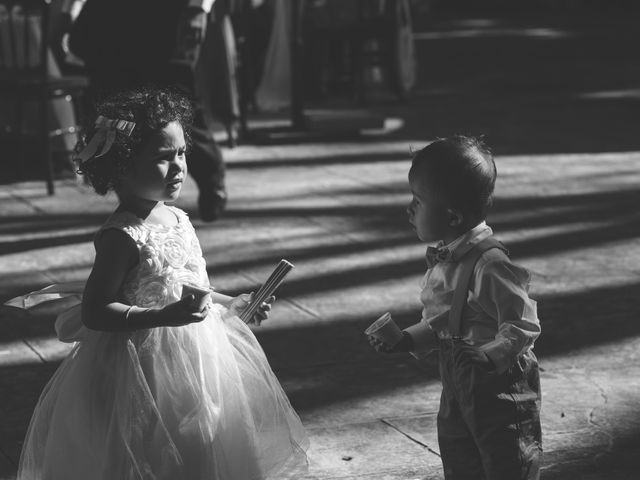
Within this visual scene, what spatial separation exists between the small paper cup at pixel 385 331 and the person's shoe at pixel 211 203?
3815mm

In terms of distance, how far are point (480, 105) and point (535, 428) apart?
29.8ft

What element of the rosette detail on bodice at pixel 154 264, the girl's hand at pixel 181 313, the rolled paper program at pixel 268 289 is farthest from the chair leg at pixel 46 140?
the girl's hand at pixel 181 313

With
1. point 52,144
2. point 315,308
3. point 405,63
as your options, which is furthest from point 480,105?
point 315,308

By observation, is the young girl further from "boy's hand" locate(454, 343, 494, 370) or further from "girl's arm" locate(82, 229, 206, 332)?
"boy's hand" locate(454, 343, 494, 370)

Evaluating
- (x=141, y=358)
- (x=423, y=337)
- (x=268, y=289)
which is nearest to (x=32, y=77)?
(x=141, y=358)

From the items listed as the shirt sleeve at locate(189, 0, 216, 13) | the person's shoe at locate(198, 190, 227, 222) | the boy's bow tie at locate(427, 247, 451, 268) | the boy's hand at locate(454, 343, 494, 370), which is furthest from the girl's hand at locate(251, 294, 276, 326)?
the person's shoe at locate(198, 190, 227, 222)

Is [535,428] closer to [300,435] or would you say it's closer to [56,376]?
[300,435]

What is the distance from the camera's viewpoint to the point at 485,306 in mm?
2801

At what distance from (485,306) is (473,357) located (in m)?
0.15

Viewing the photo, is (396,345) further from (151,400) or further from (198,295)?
(151,400)

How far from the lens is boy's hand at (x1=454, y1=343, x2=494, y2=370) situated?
2.71m

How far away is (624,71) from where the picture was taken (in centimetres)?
1470

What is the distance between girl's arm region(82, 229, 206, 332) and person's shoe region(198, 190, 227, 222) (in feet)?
11.8

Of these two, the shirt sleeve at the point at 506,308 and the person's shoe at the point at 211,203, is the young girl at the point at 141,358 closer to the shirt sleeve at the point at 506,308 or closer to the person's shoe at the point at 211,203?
the shirt sleeve at the point at 506,308
